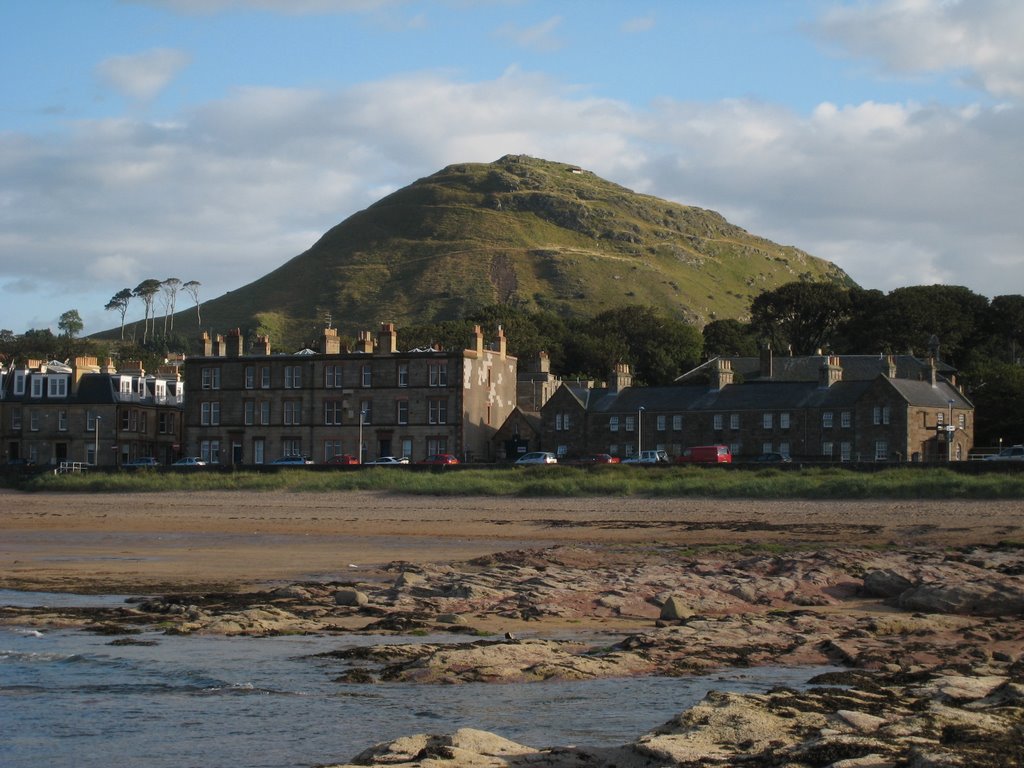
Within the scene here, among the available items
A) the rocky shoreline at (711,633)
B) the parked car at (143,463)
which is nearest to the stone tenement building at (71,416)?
the parked car at (143,463)

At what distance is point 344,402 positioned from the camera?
3118 inches

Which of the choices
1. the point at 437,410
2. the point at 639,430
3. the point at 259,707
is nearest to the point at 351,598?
the point at 259,707

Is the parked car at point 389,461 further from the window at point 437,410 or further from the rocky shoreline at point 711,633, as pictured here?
the rocky shoreline at point 711,633

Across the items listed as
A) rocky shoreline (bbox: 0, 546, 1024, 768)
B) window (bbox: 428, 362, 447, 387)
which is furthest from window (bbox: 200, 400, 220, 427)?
rocky shoreline (bbox: 0, 546, 1024, 768)

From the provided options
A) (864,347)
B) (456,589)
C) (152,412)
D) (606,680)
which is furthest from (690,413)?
(606,680)

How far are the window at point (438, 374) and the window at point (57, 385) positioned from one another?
2436cm

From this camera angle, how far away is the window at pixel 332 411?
260 ft

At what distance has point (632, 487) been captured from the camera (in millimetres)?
54375

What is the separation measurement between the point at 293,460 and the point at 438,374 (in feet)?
31.6

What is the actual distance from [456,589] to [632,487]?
96.6 ft

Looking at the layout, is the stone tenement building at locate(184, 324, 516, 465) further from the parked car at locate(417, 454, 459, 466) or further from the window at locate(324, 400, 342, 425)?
the parked car at locate(417, 454, 459, 466)

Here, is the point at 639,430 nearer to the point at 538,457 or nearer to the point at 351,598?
the point at 538,457

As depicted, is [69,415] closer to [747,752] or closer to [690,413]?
[690,413]

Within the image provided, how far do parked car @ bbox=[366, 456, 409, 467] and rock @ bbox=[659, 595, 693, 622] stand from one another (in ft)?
145
